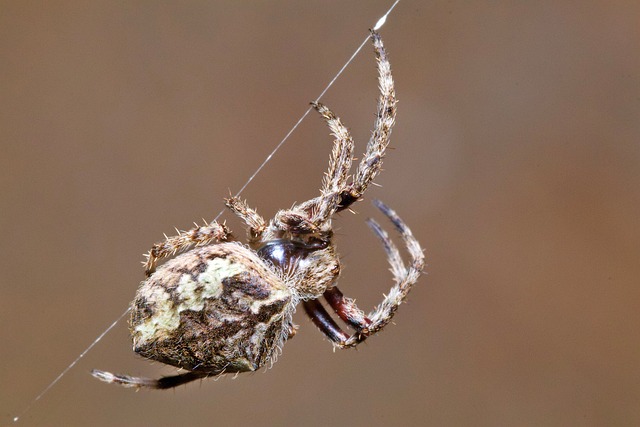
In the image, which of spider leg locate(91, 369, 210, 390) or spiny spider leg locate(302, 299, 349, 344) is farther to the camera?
spiny spider leg locate(302, 299, 349, 344)

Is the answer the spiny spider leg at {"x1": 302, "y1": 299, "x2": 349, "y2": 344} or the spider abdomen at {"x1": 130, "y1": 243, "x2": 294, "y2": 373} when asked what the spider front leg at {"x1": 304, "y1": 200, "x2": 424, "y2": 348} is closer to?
the spiny spider leg at {"x1": 302, "y1": 299, "x2": 349, "y2": 344}

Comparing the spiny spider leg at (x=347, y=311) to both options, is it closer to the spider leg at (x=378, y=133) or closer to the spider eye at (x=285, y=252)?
the spider eye at (x=285, y=252)

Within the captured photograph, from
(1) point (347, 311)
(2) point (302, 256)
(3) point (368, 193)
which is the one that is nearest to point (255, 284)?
(2) point (302, 256)

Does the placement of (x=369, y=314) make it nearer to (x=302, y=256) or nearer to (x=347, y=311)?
(x=347, y=311)

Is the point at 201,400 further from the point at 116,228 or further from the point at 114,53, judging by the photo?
the point at 114,53

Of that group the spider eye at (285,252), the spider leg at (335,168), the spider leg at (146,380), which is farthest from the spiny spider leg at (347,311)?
the spider leg at (146,380)

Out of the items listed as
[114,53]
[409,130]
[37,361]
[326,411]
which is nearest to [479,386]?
[326,411]

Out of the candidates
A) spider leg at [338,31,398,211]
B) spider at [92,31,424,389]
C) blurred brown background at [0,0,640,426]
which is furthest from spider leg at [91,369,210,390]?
blurred brown background at [0,0,640,426]
